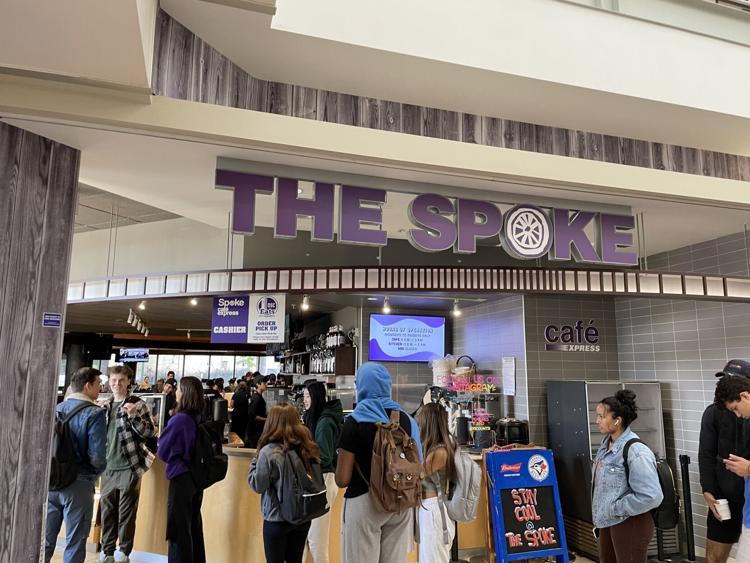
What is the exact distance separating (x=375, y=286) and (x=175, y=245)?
13.5 feet

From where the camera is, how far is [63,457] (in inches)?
152

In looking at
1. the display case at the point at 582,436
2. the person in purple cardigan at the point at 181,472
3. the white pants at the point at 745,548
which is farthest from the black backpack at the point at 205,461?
the display case at the point at 582,436

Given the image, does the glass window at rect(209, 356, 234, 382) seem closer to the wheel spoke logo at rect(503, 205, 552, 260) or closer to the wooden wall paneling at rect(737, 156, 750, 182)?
the wheel spoke logo at rect(503, 205, 552, 260)

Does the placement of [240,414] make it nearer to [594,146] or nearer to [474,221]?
[474,221]

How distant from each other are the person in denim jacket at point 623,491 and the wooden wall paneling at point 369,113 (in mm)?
2498

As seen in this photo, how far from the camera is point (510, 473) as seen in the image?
5.39 m

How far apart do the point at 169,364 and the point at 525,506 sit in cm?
1955

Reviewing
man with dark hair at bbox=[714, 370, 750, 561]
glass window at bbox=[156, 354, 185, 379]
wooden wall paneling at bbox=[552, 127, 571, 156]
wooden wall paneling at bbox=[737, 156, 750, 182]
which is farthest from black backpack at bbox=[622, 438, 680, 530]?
glass window at bbox=[156, 354, 185, 379]

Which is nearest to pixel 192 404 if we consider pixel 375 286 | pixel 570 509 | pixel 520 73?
pixel 375 286

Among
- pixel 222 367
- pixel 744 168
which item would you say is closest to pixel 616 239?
pixel 744 168

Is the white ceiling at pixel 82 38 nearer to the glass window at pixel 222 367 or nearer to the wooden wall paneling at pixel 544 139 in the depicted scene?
the wooden wall paneling at pixel 544 139

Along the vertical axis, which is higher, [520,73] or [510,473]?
[520,73]

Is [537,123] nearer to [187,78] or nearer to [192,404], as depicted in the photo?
[187,78]

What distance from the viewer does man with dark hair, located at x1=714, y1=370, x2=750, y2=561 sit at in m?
3.03
